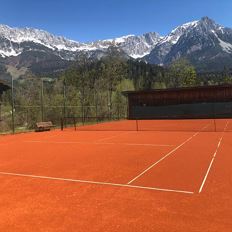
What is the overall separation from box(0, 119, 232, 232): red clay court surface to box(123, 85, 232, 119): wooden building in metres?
29.3

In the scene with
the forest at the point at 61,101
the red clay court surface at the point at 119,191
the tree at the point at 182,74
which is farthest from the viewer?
the tree at the point at 182,74

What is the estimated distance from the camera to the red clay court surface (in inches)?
232

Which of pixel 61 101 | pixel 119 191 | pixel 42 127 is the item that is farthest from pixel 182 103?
pixel 119 191

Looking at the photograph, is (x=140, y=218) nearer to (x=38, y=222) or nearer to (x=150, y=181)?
(x=38, y=222)

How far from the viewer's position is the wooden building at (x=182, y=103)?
41844 millimetres

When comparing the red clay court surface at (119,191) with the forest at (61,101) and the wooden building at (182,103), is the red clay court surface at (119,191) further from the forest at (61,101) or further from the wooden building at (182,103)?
the wooden building at (182,103)

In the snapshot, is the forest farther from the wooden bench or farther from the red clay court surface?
the red clay court surface

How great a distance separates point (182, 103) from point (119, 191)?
3779 cm

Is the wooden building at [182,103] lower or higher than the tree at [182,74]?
lower

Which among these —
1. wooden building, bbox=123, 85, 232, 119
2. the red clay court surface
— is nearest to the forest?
wooden building, bbox=123, 85, 232, 119

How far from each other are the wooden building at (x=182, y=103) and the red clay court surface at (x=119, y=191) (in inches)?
1153

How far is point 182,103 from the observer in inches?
1761

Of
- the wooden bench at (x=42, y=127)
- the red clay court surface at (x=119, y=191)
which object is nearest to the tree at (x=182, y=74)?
the wooden bench at (x=42, y=127)

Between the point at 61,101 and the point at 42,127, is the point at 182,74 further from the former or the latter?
the point at 42,127
